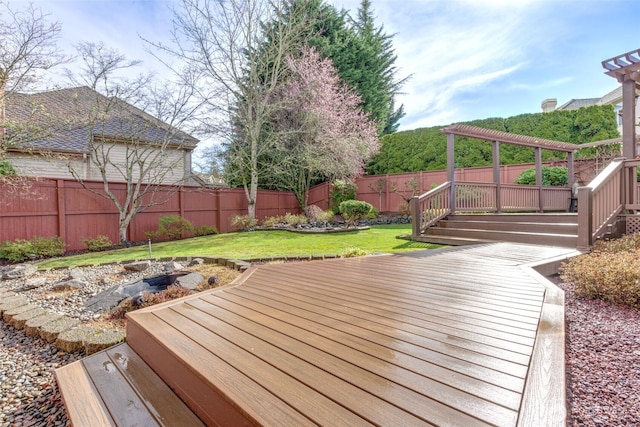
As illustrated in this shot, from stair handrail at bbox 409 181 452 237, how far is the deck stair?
0.16 m

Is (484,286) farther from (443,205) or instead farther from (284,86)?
(284,86)

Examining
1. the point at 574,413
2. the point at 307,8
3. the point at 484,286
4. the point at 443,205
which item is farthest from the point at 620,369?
the point at 307,8

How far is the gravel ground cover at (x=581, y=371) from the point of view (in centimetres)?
149

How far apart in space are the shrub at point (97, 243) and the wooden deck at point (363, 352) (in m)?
6.99

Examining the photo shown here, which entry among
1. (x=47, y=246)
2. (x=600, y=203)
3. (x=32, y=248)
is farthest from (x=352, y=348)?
(x=47, y=246)

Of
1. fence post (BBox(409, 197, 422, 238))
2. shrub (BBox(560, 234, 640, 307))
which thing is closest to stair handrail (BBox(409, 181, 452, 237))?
fence post (BBox(409, 197, 422, 238))

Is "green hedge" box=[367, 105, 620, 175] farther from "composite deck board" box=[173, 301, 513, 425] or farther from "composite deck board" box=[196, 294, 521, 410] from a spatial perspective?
"composite deck board" box=[173, 301, 513, 425]

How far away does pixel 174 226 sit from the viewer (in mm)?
9953

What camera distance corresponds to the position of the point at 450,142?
7.62 metres

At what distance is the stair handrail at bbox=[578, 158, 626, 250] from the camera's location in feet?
15.5

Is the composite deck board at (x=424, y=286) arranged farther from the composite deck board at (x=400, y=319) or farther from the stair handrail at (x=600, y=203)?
the stair handrail at (x=600, y=203)

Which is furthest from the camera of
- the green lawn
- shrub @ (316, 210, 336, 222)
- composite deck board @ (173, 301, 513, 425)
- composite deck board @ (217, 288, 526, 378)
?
shrub @ (316, 210, 336, 222)

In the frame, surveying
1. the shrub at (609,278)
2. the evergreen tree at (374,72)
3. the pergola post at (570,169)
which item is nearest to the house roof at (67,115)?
the evergreen tree at (374,72)

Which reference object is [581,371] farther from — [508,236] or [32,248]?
[32,248]
